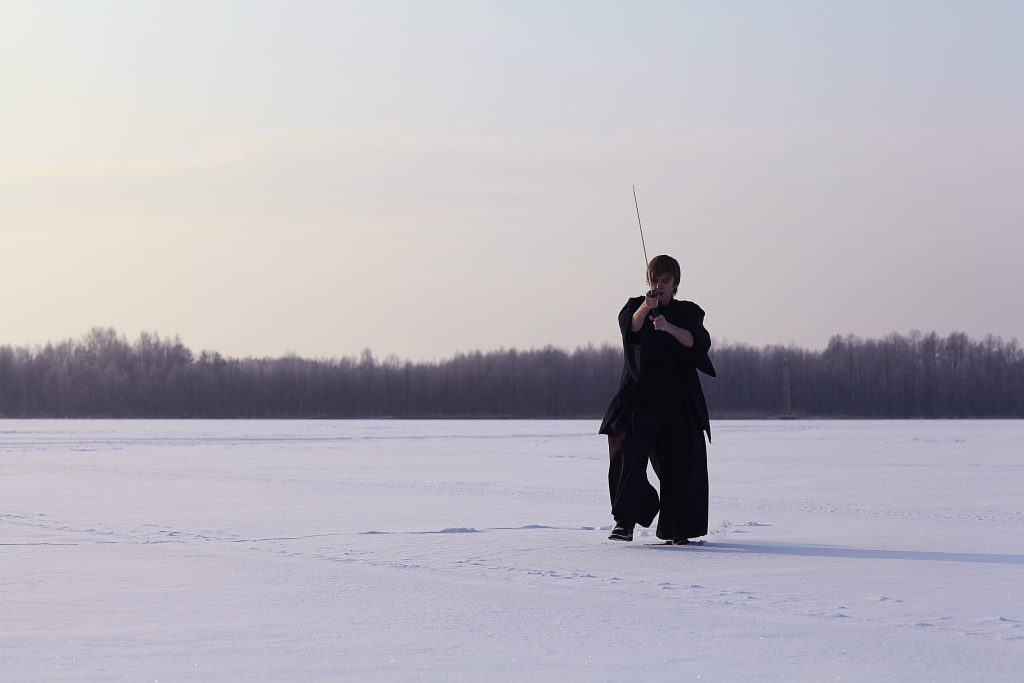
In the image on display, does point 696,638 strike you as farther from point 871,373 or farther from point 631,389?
point 871,373

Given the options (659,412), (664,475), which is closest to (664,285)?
(659,412)

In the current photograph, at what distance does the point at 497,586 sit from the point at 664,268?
2.69 meters

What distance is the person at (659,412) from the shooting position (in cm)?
782

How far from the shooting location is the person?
7816mm

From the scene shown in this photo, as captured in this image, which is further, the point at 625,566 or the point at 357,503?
the point at 357,503

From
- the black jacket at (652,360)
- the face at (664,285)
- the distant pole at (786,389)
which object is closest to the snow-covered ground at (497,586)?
the black jacket at (652,360)

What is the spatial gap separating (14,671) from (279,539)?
3.82 metres

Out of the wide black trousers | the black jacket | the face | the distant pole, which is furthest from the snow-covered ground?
the distant pole

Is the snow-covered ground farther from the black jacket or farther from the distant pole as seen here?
the distant pole

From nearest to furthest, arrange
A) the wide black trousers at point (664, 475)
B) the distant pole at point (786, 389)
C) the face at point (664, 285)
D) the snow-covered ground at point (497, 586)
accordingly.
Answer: the snow-covered ground at point (497, 586), the wide black trousers at point (664, 475), the face at point (664, 285), the distant pole at point (786, 389)

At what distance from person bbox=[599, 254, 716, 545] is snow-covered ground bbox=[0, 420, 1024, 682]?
30 centimetres

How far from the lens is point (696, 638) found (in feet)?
14.8

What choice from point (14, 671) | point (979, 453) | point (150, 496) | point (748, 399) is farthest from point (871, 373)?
point (14, 671)

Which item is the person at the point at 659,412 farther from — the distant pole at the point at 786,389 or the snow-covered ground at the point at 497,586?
the distant pole at the point at 786,389
